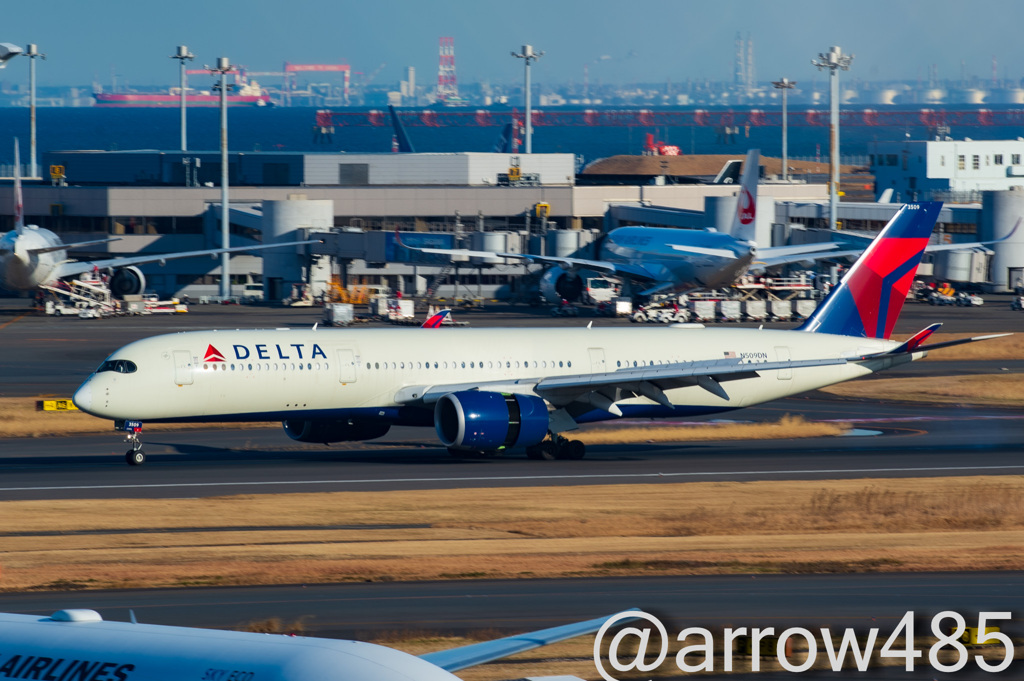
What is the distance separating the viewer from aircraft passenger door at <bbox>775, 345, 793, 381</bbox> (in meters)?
48.7

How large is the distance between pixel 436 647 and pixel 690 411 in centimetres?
2733

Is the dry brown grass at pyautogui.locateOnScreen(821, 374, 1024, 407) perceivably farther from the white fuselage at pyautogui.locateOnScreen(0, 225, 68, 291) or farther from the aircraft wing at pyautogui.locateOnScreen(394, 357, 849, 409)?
the white fuselage at pyautogui.locateOnScreen(0, 225, 68, 291)

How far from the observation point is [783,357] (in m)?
49.0

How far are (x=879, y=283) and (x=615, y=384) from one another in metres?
13.4

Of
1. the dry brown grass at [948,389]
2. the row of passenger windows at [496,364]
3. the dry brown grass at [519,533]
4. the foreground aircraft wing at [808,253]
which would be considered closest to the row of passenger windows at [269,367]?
the row of passenger windows at [496,364]

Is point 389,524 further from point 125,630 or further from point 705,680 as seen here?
point 125,630

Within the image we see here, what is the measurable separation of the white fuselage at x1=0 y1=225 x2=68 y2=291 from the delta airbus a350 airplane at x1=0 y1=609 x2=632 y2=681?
8995 centimetres

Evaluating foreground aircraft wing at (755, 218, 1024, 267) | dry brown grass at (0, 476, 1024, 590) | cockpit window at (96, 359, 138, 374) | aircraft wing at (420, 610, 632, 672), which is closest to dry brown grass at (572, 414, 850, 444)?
dry brown grass at (0, 476, 1024, 590)

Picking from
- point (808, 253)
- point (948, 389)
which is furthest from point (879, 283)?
point (808, 253)

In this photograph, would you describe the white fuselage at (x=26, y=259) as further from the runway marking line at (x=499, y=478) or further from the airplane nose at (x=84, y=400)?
the runway marking line at (x=499, y=478)

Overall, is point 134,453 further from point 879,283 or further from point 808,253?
point 808,253

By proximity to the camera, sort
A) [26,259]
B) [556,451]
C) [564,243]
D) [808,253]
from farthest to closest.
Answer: [564,243] < [808,253] < [26,259] < [556,451]

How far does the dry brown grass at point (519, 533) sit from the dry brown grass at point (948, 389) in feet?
75.8

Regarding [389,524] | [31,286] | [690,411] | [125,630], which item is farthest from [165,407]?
[31,286]
